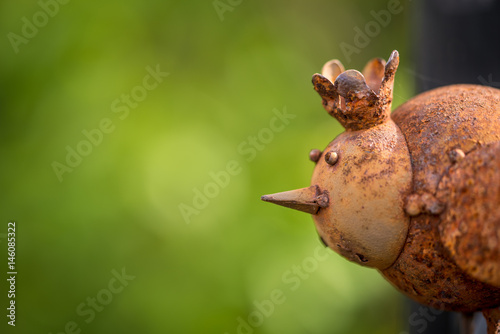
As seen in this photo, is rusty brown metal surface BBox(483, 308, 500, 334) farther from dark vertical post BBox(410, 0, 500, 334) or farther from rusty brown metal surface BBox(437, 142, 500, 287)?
dark vertical post BBox(410, 0, 500, 334)

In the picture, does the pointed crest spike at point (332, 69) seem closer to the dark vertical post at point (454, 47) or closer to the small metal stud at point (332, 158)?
the small metal stud at point (332, 158)

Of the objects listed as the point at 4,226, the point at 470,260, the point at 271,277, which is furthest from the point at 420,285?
the point at 4,226

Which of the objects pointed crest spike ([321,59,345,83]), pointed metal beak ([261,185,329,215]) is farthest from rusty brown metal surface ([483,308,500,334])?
pointed crest spike ([321,59,345,83])

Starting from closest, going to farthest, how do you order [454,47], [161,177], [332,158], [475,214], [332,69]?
1. [475,214]
2. [332,158]
3. [332,69]
4. [454,47]
5. [161,177]

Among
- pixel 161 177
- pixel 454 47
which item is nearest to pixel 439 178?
pixel 454 47

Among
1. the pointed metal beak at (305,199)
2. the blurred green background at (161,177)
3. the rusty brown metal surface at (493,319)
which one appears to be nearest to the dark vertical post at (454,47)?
the rusty brown metal surface at (493,319)

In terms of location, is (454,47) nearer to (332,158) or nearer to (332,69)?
(332,69)
